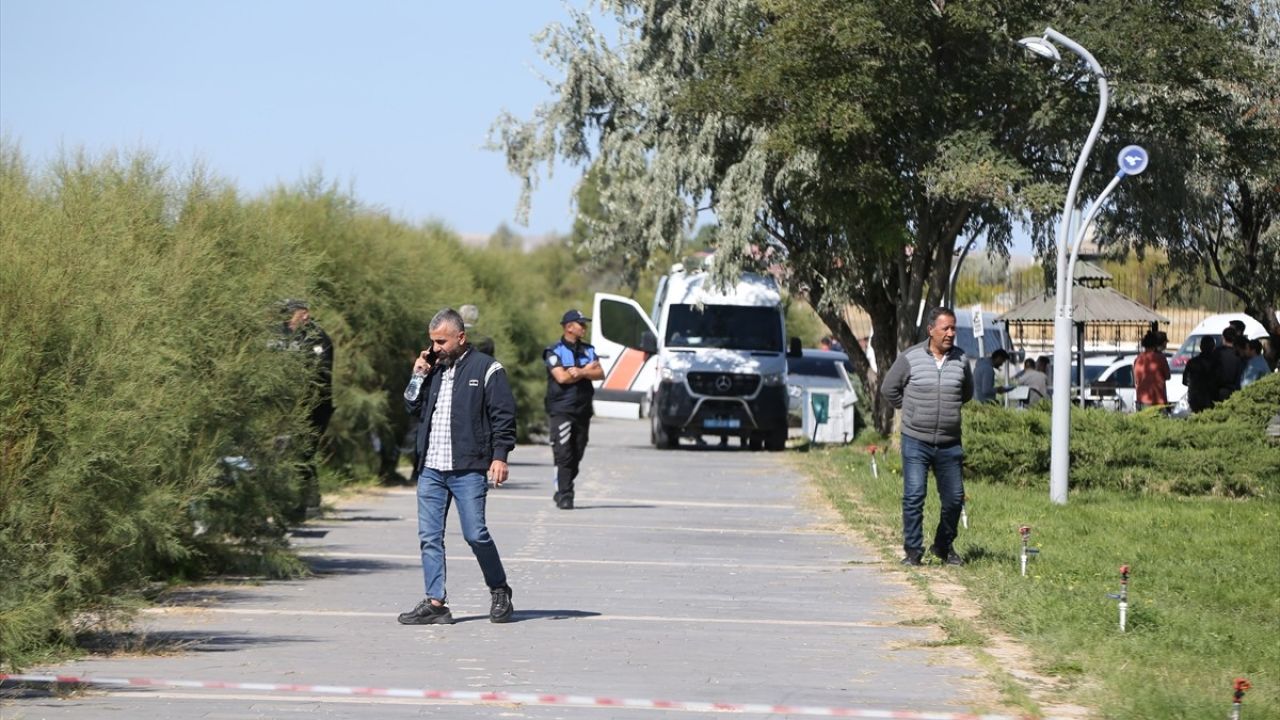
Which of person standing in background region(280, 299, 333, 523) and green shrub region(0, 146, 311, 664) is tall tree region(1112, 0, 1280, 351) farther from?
green shrub region(0, 146, 311, 664)

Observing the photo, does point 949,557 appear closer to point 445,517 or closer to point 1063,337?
point 445,517

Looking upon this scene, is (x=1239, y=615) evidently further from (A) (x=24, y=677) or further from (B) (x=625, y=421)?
(B) (x=625, y=421)

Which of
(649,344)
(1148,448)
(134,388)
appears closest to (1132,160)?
(1148,448)

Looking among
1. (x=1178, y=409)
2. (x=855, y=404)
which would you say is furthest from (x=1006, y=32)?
(x=855, y=404)

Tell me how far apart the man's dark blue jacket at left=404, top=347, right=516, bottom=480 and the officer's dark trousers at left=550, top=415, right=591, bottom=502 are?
24.7ft

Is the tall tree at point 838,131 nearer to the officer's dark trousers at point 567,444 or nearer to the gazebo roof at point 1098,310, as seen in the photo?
the gazebo roof at point 1098,310

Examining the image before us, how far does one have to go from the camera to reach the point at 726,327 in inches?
1372

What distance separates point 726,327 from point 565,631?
24.0 meters

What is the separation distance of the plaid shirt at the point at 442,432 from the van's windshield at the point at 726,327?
75.9 ft

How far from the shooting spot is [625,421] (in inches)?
2175

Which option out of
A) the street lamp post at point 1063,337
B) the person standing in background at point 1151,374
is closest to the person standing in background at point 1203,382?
the person standing in background at point 1151,374

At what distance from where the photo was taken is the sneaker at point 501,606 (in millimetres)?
11305

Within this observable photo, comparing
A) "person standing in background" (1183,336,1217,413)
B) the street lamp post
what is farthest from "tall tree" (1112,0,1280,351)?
the street lamp post

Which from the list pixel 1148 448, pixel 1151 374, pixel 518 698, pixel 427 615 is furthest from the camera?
pixel 1151 374
